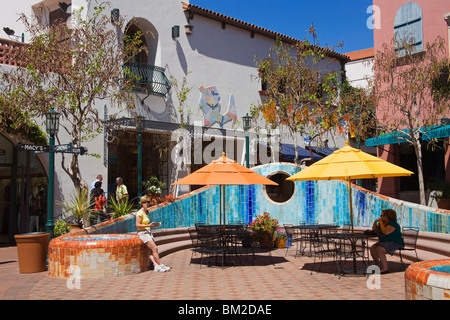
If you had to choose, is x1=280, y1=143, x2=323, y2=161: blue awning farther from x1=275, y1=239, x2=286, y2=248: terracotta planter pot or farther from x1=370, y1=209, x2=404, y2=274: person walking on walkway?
Answer: x1=370, y1=209, x2=404, y2=274: person walking on walkway

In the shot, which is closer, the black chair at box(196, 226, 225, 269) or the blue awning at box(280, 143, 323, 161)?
the black chair at box(196, 226, 225, 269)

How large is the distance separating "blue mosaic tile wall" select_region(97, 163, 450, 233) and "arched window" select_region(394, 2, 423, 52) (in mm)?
6635

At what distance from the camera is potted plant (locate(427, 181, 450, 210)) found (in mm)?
16297

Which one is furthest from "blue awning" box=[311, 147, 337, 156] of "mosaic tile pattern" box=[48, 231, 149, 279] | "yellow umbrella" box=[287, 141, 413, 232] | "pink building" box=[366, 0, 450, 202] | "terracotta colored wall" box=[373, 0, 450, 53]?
"mosaic tile pattern" box=[48, 231, 149, 279]

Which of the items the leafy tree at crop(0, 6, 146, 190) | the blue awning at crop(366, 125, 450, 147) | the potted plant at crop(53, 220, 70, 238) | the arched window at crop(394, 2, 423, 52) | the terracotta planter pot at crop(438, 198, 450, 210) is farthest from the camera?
the arched window at crop(394, 2, 423, 52)

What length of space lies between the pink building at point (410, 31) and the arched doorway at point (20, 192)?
1251 cm

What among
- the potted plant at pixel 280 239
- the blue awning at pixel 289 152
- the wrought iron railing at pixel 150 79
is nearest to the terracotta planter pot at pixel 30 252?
the potted plant at pixel 280 239

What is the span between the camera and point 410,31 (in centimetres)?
1812

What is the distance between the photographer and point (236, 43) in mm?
22125

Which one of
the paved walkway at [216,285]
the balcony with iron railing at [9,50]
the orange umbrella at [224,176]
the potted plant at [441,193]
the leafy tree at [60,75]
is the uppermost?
the balcony with iron railing at [9,50]

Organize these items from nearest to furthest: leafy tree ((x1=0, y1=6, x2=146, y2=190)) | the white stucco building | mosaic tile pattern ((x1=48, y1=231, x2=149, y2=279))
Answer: mosaic tile pattern ((x1=48, y1=231, x2=149, y2=279)) → leafy tree ((x1=0, y1=6, x2=146, y2=190)) → the white stucco building

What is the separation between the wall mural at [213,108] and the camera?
2034 centimetres

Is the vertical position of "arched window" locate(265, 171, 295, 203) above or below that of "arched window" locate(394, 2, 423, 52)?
below

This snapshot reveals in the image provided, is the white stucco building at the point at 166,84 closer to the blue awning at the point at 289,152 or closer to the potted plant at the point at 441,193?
the blue awning at the point at 289,152
